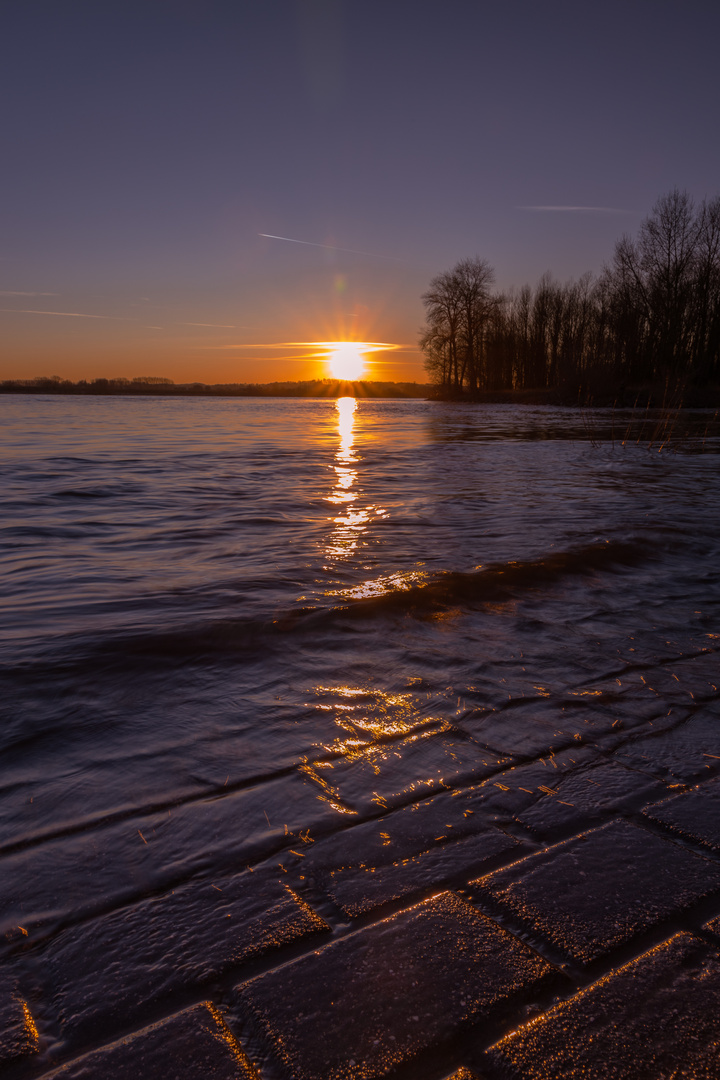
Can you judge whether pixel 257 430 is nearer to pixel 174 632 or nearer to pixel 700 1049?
pixel 174 632

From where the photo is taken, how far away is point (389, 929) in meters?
1.57

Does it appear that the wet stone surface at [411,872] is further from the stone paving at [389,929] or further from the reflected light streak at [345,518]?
the reflected light streak at [345,518]

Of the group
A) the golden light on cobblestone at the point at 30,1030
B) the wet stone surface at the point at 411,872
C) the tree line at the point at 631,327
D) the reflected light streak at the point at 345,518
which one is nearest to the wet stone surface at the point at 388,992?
the wet stone surface at the point at 411,872

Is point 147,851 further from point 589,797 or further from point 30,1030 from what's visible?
point 589,797

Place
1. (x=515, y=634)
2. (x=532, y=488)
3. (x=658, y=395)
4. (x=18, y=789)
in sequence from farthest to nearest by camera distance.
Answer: (x=658, y=395) < (x=532, y=488) < (x=515, y=634) < (x=18, y=789)

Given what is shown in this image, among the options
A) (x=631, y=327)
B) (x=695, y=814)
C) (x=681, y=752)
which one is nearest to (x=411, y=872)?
(x=695, y=814)

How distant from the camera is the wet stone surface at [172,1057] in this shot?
4.03 ft

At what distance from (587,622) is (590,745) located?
1.68 meters

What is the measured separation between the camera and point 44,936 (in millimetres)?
1589

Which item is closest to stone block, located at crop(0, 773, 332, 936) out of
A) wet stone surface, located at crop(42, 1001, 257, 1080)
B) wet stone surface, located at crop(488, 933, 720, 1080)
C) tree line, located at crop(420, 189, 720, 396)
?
wet stone surface, located at crop(42, 1001, 257, 1080)

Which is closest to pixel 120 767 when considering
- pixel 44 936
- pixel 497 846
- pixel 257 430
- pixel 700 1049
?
pixel 44 936

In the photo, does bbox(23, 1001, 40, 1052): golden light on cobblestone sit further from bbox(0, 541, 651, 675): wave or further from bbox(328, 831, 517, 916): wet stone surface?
bbox(0, 541, 651, 675): wave

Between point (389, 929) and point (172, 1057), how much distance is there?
54 centimetres

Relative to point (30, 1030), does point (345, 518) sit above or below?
above
